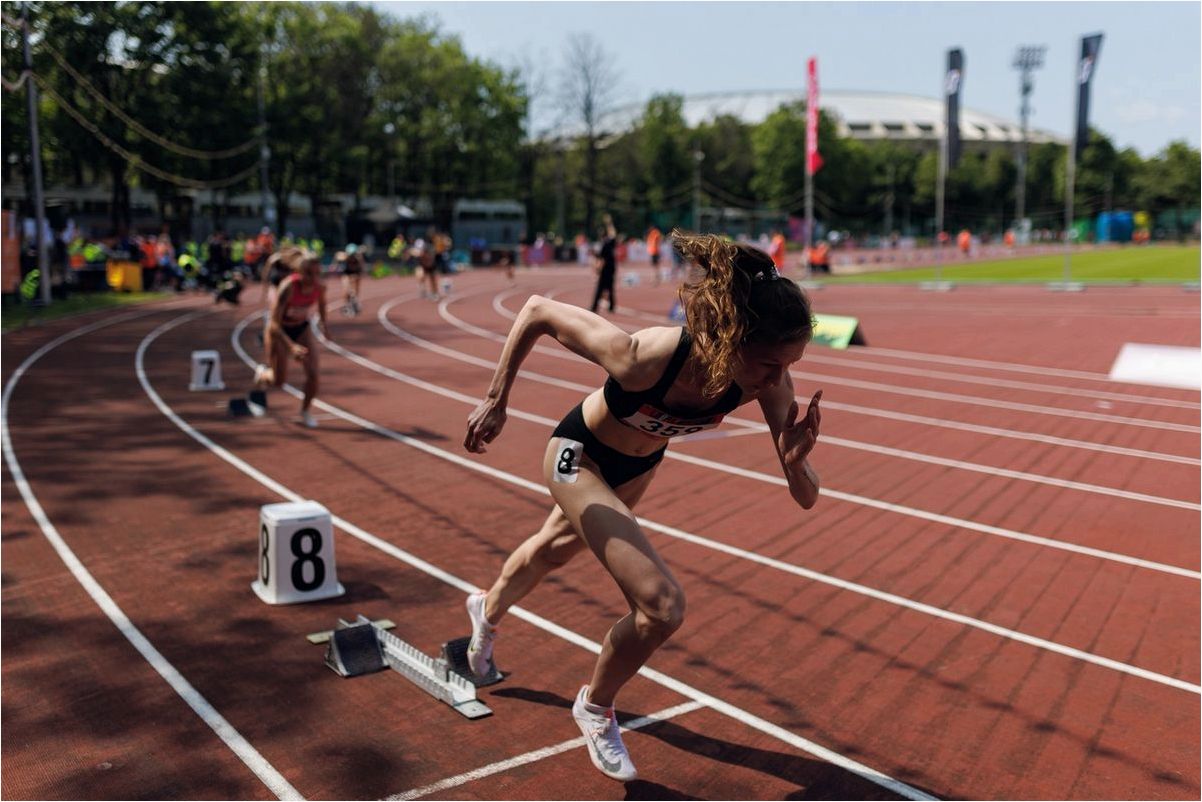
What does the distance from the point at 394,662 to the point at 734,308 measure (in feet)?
10.1

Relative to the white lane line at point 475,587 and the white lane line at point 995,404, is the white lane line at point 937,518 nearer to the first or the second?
the white lane line at point 475,587

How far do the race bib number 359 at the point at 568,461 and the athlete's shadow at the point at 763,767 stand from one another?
1.38m

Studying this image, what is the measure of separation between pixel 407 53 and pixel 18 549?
64362mm

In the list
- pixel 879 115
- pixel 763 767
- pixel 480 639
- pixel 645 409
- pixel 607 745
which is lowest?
pixel 763 767

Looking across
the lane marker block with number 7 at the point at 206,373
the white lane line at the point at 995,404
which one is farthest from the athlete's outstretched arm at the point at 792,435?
the lane marker block with number 7 at the point at 206,373

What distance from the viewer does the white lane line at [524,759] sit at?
4.12 metres

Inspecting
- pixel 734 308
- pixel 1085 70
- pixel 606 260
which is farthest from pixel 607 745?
pixel 1085 70

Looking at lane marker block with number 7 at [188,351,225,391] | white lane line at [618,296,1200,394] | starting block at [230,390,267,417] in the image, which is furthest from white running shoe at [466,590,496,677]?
white lane line at [618,296,1200,394]

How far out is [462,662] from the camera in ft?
16.7

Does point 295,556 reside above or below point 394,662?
above

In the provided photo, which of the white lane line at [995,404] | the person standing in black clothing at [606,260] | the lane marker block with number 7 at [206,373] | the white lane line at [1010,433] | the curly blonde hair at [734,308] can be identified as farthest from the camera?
the person standing in black clothing at [606,260]

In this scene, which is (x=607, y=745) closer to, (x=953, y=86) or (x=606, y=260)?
(x=606, y=260)

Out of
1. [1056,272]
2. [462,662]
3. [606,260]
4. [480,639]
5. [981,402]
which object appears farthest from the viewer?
[1056,272]

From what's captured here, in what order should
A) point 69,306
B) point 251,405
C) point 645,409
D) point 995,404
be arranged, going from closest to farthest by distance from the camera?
point 645,409, point 251,405, point 995,404, point 69,306
